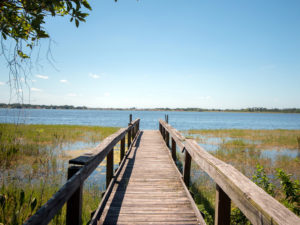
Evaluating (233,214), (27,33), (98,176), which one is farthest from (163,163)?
(27,33)

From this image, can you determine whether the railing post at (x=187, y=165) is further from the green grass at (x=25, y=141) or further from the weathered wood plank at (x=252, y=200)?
the green grass at (x=25, y=141)

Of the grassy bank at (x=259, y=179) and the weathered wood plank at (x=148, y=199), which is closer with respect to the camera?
the weathered wood plank at (x=148, y=199)

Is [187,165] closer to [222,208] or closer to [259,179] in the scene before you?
[222,208]

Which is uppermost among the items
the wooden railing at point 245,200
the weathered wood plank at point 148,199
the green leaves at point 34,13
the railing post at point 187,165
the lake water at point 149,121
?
the green leaves at point 34,13

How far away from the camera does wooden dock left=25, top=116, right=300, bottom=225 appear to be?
3.75 feet

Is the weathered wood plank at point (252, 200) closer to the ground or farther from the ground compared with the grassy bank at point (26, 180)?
farther from the ground

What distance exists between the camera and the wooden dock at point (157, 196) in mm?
1144

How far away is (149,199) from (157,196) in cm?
19

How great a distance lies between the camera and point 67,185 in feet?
4.89

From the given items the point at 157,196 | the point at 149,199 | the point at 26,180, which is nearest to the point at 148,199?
the point at 149,199

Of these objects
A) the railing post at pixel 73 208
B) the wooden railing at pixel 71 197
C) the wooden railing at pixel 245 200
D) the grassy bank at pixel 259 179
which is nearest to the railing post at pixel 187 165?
the grassy bank at pixel 259 179

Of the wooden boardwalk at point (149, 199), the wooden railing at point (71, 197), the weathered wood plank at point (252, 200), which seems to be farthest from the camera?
the wooden boardwalk at point (149, 199)

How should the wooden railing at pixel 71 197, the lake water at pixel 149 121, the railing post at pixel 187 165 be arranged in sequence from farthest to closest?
1. the railing post at pixel 187 165
2. the lake water at pixel 149 121
3. the wooden railing at pixel 71 197

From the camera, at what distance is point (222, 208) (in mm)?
1747
